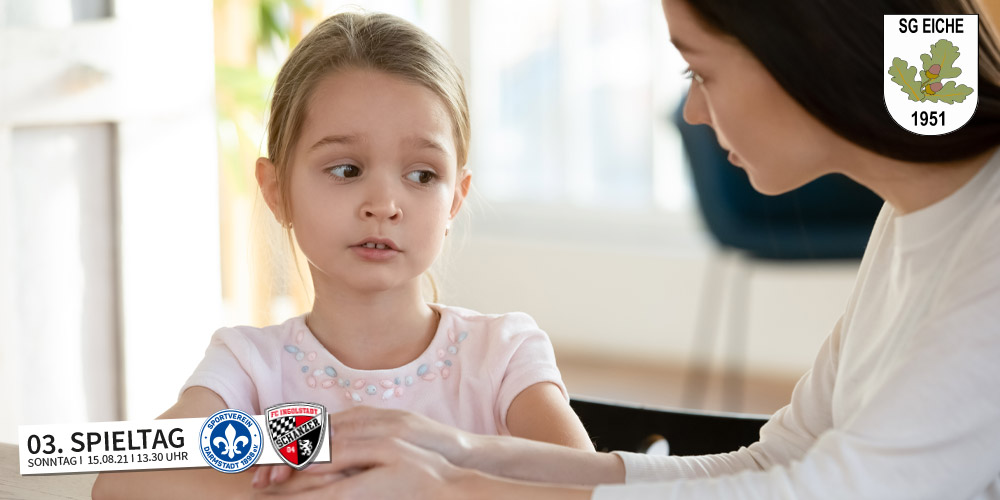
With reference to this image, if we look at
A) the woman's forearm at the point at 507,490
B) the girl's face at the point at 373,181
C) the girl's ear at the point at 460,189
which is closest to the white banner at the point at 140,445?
the woman's forearm at the point at 507,490

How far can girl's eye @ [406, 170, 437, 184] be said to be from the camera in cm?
104

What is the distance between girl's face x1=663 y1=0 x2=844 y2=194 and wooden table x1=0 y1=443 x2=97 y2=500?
0.62m

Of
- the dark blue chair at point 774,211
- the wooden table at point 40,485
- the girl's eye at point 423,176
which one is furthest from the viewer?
the dark blue chair at point 774,211

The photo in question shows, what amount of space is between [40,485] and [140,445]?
168mm

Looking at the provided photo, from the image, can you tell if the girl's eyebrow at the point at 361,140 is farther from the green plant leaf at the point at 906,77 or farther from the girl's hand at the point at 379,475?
the green plant leaf at the point at 906,77

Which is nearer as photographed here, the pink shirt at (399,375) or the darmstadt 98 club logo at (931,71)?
the darmstadt 98 club logo at (931,71)

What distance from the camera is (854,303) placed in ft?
2.95

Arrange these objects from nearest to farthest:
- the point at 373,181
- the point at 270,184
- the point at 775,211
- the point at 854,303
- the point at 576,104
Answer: the point at 854,303, the point at 373,181, the point at 270,184, the point at 775,211, the point at 576,104

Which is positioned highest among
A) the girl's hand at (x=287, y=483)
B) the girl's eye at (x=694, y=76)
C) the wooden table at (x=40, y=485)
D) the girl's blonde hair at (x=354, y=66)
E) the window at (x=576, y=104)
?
the window at (x=576, y=104)

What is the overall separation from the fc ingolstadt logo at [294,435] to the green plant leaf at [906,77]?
484 millimetres

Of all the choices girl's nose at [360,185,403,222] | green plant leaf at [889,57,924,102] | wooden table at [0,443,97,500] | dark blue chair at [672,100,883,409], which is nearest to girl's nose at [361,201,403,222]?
girl's nose at [360,185,403,222]

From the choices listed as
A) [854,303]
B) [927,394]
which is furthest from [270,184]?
[927,394]

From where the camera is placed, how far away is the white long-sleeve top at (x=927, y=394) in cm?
68

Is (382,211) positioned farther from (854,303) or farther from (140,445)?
(854,303)
